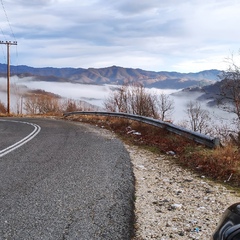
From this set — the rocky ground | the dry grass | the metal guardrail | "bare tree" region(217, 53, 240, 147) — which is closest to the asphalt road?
the rocky ground

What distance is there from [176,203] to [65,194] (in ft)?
5.95

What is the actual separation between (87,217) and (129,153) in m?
5.13

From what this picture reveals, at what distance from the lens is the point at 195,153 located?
8266 mm

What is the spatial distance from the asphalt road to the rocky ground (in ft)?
0.71

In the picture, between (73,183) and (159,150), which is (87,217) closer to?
(73,183)

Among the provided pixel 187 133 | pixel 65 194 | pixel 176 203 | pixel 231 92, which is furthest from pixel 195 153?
pixel 231 92

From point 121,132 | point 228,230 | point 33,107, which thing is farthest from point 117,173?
point 33,107

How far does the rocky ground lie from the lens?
4.02 m

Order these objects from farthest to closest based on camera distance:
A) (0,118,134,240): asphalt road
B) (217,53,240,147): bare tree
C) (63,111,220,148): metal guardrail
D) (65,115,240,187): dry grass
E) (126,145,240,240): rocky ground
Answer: (217,53,240,147): bare tree → (63,111,220,148): metal guardrail → (65,115,240,187): dry grass → (126,145,240,240): rocky ground → (0,118,134,240): asphalt road

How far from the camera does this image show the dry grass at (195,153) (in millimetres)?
6683

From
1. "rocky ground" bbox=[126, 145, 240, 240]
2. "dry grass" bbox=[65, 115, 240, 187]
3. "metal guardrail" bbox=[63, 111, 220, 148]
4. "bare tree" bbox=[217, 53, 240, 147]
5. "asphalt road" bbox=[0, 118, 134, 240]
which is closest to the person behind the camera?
"asphalt road" bbox=[0, 118, 134, 240]

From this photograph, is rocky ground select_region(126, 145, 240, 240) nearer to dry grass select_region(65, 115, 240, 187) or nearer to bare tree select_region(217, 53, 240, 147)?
dry grass select_region(65, 115, 240, 187)

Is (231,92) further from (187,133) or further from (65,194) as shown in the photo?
(65,194)

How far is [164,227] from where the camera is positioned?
414cm
